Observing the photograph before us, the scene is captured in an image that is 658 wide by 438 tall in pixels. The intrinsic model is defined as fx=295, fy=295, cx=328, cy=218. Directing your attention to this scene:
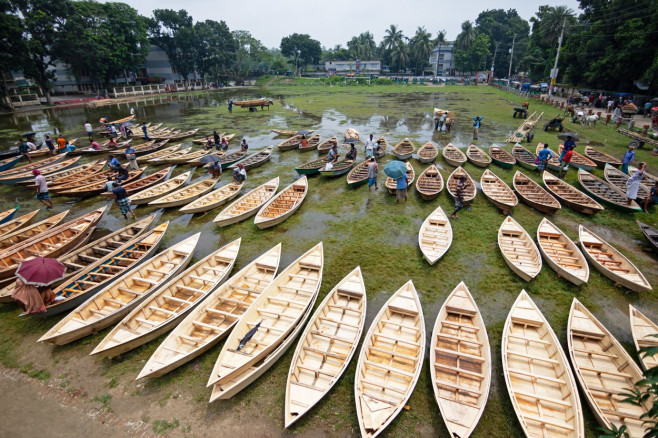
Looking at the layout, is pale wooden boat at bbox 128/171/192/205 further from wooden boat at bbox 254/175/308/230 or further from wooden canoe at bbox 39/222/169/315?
wooden boat at bbox 254/175/308/230

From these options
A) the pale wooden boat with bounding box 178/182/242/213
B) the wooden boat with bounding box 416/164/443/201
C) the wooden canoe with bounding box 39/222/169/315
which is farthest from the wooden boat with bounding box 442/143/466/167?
the wooden canoe with bounding box 39/222/169/315

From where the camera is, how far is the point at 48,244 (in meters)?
12.8

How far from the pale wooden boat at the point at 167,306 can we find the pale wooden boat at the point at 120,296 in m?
0.67

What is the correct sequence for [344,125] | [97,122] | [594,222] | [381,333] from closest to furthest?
[381,333] → [594,222] → [344,125] → [97,122]

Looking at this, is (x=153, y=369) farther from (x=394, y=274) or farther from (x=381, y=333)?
(x=394, y=274)

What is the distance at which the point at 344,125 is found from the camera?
3616 centimetres

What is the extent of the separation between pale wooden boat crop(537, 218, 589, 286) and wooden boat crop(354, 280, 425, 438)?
5.92 m

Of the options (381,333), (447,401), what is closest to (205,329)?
(381,333)

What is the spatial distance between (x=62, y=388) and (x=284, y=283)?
6382mm

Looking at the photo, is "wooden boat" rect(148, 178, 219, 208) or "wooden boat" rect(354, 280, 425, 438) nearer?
"wooden boat" rect(354, 280, 425, 438)

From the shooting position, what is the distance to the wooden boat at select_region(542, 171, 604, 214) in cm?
1453

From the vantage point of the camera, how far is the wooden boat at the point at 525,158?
20.2m

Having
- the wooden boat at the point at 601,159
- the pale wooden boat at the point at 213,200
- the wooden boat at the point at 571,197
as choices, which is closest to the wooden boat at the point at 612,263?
the wooden boat at the point at 571,197

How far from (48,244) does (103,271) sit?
13.8 feet
